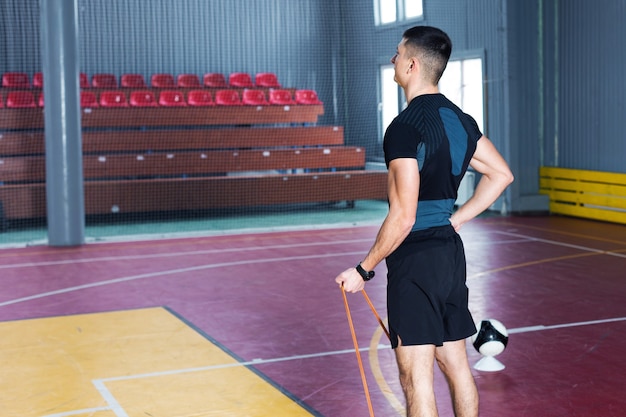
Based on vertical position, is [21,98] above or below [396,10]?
below

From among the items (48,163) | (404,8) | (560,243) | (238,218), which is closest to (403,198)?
(560,243)

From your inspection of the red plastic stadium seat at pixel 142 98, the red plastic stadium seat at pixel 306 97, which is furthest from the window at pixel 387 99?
Result: the red plastic stadium seat at pixel 142 98

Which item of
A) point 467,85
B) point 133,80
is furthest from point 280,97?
point 467,85

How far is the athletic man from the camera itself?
380cm

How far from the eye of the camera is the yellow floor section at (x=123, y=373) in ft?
18.0

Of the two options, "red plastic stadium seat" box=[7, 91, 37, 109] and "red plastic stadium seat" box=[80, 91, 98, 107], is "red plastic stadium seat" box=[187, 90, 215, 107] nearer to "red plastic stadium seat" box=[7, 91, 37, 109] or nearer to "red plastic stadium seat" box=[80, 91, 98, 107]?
"red plastic stadium seat" box=[80, 91, 98, 107]

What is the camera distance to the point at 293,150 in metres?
17.9

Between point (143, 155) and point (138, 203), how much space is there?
124cm

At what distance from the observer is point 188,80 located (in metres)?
20.3

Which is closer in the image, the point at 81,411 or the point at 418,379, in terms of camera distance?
the point at 418,379

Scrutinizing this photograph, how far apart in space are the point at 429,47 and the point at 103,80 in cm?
1643

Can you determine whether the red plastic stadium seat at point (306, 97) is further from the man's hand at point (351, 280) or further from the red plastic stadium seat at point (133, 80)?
the man's hand at point (351, 280)

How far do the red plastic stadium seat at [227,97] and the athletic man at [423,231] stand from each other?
50.5ft

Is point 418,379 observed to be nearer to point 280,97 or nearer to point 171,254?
point 171,254
